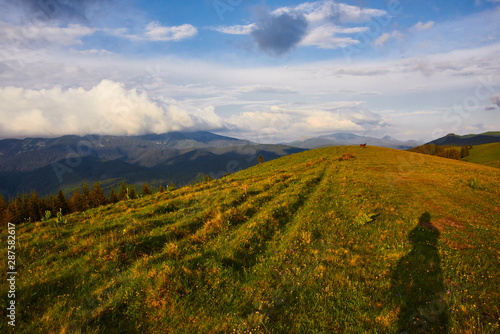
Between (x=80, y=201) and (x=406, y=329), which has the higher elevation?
(x=406, y=329)

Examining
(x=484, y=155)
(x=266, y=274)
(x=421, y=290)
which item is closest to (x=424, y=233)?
(x=421, y=290)

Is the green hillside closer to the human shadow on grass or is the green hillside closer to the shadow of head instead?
the shadow of head

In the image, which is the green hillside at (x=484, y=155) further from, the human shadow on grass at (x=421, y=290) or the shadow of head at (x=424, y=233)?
the human shadow on grass at (x=421, y=290)

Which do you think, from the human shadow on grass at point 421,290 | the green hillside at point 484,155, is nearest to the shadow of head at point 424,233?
the human shadow on grass at point 421,290

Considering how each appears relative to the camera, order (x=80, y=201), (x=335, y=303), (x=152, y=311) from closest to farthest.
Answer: (x=152, y=311) → (x=335, y=303) → (x=80, y=201)

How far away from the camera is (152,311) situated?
18.0 ft

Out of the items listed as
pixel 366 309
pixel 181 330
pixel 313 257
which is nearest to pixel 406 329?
pixel 366 309

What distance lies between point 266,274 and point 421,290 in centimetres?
455

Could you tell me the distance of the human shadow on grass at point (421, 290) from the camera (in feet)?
17.2

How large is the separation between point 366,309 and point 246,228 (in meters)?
5.50

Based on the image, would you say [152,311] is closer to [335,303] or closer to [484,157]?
[335,303]

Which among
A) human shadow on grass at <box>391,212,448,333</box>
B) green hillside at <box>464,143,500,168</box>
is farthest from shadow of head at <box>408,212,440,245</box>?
green hillside at <box>464,143,500,168</box>

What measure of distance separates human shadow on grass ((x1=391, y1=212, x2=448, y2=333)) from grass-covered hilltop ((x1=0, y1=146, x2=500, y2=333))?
0.03 m

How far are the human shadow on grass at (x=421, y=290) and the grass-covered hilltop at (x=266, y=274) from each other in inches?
1.3
